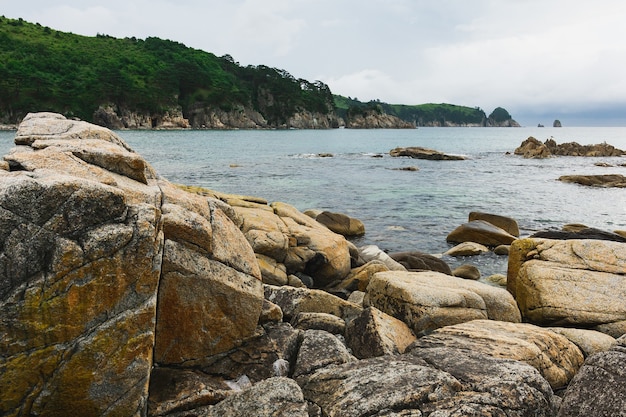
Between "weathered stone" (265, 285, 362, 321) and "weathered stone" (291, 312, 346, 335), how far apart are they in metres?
0.55

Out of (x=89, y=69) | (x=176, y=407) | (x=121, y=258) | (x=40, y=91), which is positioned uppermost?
(x=89, y=69)

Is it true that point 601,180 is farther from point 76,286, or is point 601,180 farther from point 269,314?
point 76,286

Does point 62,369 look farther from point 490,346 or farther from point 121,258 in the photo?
point 490,346

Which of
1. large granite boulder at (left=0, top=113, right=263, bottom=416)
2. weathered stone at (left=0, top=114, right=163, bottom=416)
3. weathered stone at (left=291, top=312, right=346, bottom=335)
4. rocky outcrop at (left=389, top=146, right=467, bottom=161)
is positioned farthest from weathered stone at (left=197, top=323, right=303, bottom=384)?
rocky outcrop at (left=389, top=146, right=467, bottom=161)

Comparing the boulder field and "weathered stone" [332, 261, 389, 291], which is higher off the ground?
the boulder field

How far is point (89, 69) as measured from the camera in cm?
13800

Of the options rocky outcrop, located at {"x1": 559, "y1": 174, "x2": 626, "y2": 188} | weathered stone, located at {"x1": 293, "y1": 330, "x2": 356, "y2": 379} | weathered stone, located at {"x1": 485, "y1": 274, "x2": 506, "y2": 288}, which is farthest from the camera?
rocky outcrop, located at {"x1": 559, "y1": 174, "x2": 626, "y2": 188}

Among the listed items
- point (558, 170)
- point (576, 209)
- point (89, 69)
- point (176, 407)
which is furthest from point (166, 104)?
point (176, 407)

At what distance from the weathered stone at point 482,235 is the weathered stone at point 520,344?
12322 mm

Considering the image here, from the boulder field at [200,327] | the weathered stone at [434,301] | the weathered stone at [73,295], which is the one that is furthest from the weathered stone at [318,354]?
the weathered stone at [434,301]

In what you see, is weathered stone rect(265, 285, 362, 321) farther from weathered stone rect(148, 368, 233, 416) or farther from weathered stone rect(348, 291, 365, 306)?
weathered stone rect(148, 368, 233, 416)

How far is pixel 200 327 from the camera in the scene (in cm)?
583

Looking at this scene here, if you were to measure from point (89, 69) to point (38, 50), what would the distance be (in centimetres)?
1416

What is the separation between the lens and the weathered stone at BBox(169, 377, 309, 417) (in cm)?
477
